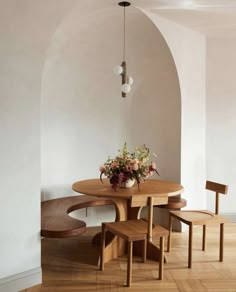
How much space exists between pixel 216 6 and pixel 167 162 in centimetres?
201

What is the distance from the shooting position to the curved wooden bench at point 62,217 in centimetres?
298

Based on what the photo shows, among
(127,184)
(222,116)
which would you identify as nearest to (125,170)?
(127,184)

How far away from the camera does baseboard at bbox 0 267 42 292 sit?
272cm

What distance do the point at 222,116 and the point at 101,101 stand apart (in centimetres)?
178

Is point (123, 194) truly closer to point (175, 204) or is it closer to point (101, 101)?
point (175, 204)

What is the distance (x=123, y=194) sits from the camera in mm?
3109

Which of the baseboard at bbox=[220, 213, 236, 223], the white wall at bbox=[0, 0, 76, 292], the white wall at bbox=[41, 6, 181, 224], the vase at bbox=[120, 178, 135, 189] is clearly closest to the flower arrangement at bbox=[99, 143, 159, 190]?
the vase at bbox=[120, 178, 135, 189]

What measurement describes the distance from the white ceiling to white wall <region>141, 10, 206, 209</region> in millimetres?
150

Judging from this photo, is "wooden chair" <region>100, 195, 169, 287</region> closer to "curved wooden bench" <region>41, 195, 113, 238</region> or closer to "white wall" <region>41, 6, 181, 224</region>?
"curved wooden bench" <region>41, 195, 113, 238</region>

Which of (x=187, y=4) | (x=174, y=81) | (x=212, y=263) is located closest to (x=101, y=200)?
(x=212, y=263)

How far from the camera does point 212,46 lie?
4.85 meters

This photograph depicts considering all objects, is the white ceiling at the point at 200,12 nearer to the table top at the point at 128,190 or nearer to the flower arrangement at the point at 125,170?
the flower arrangement at the point at 125,170

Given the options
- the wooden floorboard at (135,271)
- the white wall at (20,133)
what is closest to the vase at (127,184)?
the wooden floorboard at (135,271)

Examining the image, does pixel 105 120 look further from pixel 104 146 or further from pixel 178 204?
pixel 178 204
